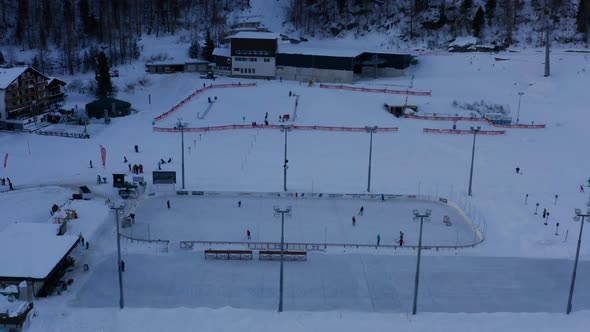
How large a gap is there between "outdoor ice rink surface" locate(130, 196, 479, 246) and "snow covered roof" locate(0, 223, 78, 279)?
16.3ft

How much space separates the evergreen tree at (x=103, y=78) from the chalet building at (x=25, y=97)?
4.80m

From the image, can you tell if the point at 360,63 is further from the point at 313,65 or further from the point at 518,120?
the point at 518,120

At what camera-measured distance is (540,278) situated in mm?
31859

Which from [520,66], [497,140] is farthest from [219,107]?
[520,66]

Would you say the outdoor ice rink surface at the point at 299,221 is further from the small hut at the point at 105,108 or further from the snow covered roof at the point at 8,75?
the snow covered roof at the point at 8,75

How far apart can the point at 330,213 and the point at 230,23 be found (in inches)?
2519

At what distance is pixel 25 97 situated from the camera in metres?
68.4

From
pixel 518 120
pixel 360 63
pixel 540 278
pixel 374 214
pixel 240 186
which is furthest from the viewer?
pixel 360 63

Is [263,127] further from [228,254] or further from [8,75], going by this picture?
[8,75]

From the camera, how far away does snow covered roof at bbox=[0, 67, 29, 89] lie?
2562 inches

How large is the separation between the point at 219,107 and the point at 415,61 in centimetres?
2928

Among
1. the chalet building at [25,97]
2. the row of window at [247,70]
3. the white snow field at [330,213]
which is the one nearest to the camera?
the white snow field at [330,213]

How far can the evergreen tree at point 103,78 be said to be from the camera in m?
72.9

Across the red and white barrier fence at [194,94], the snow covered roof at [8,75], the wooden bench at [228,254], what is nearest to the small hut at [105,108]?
the red and white barrier fence at [194,94]
